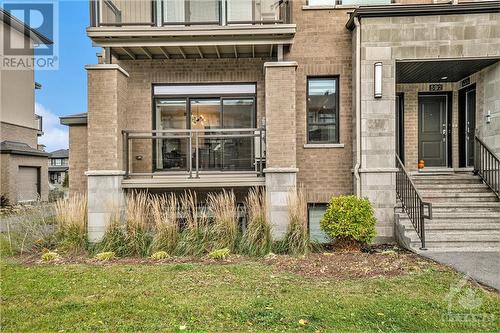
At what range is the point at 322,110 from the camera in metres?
9.74

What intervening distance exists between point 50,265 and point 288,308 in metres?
4.82

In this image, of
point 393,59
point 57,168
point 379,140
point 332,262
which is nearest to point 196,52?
point 393,59

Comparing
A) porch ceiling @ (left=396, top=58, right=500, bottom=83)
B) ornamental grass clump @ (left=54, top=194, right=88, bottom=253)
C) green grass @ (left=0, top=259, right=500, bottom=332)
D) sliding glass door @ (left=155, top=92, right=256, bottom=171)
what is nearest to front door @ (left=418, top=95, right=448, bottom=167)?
porch ceiling @ (left=396, top=58, right=500, bottom=83)

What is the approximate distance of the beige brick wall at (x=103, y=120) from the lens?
27.7 ft

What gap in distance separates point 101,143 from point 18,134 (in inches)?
633

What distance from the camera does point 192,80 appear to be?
9.95 metres

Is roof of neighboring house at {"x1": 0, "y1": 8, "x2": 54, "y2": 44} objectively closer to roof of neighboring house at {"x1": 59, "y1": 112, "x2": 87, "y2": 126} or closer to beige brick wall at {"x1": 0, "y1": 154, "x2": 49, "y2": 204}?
beige brick wall at {"x1": 0, "y1": 154, "x2": 49, "y2": 204}

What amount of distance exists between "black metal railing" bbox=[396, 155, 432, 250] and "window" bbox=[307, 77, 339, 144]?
1855 mm

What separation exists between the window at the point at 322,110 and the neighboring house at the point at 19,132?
A: 15046mm

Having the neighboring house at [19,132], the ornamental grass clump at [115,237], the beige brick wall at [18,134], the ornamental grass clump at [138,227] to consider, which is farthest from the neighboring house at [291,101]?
the beige brick wall at [18,134]

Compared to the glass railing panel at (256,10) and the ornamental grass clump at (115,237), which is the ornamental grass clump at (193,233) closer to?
the ornamental grass clump at (115,237)

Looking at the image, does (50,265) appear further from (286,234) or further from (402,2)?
(402,2)

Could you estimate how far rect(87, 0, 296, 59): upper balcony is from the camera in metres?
8.55

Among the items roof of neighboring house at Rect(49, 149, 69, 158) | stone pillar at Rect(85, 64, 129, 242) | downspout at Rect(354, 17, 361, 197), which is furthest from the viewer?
roof of neighboring house at Rect(49, 149, 69, 158)
